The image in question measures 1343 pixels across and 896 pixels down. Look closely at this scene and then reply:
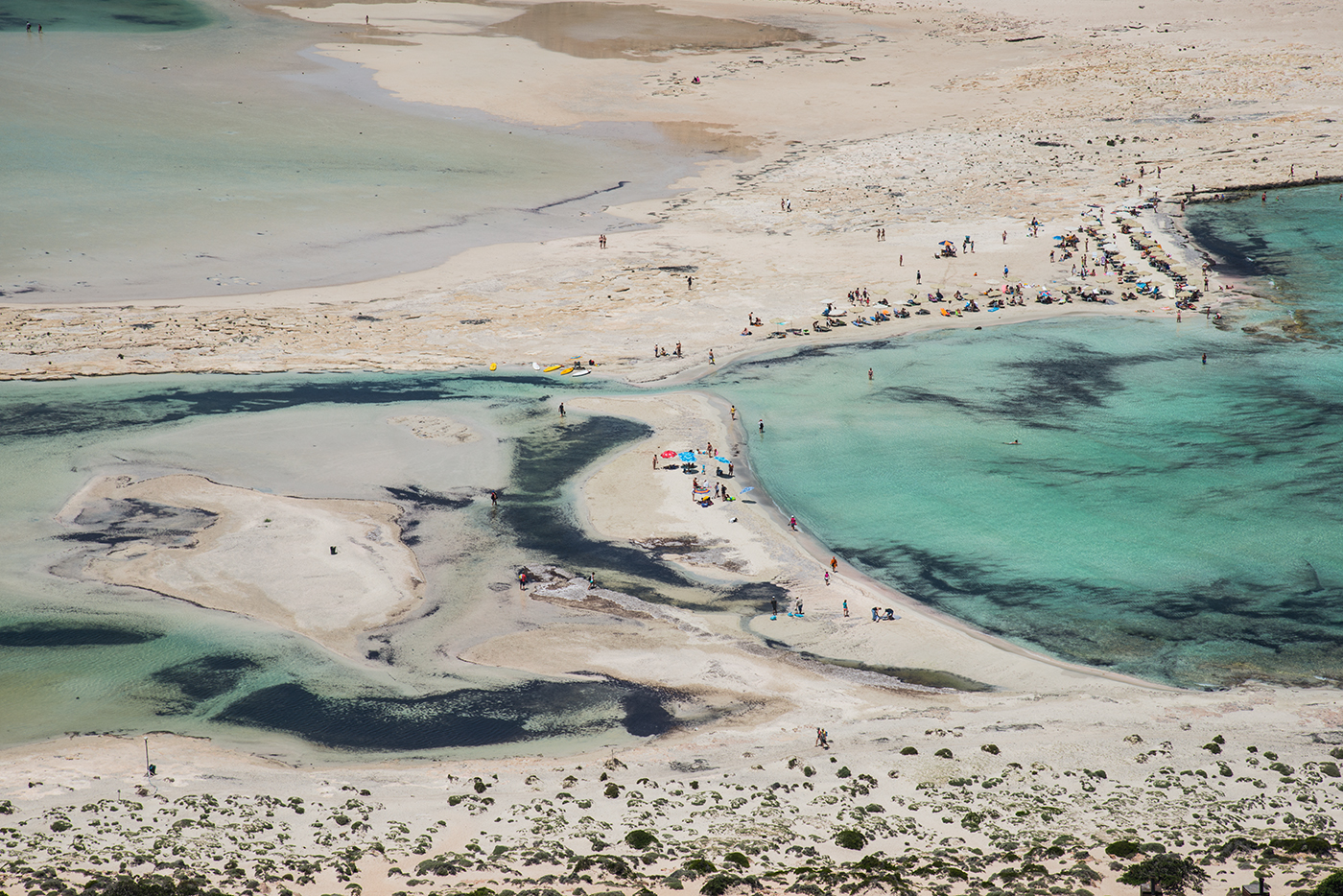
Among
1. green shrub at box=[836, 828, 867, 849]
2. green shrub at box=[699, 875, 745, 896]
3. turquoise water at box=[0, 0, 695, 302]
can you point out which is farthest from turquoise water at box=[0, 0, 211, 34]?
green shrub at box=[699, 875, 745, 896]

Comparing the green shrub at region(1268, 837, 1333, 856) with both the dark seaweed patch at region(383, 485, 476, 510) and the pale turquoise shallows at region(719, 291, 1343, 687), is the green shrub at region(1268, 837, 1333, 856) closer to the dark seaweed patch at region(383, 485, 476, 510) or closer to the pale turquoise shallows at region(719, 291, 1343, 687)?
the pale turquoise shallows at region(719, 291, 1343, 687)

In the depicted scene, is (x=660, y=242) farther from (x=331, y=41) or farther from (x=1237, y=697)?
(x=331, y=41)

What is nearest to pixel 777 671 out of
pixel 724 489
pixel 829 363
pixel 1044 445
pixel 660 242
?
pixel 724 489

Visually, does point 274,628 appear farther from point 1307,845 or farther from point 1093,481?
point 1093,481

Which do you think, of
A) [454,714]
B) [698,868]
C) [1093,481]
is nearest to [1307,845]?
[698,868]

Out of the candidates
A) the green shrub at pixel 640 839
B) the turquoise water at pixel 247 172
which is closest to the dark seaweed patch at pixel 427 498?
the green shrub at pixel 640 839

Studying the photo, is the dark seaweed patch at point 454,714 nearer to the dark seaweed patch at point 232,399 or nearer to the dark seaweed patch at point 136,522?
the dark seaweed patch at point 136,522
